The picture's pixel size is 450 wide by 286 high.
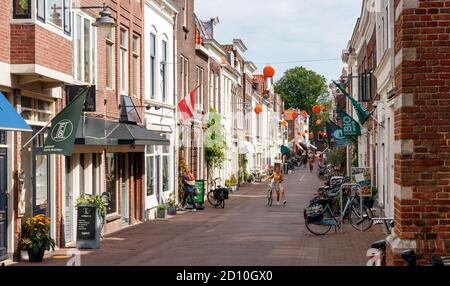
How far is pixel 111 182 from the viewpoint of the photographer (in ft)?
76.2

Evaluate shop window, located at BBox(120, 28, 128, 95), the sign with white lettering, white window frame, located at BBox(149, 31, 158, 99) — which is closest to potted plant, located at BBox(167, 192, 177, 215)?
white window frame, located at BBox(149, 31, 158, 99)

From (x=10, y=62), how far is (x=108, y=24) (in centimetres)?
265

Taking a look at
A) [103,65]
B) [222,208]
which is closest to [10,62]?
[103,65]

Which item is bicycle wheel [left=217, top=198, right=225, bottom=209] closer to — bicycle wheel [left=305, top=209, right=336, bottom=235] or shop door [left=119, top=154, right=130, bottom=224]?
shop door [left=119, top=154, right=130, bottom=224]

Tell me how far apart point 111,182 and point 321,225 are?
21.0 ft

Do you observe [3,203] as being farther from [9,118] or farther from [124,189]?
[124,189]

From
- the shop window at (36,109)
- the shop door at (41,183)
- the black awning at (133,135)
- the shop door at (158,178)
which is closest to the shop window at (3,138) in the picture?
the shop window at (36,109)

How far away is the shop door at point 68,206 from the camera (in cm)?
1920

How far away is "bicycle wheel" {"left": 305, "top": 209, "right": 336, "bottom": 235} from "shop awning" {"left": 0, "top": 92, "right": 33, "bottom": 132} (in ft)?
31.0

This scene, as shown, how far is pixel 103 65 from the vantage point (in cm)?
2191

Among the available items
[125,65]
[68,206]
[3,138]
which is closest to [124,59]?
[125,65]

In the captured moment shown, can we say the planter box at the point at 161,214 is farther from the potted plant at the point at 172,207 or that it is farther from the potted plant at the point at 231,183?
the potted plant at the point at 231,183

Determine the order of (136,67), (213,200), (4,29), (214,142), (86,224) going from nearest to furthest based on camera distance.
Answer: (4,29) < (86,224) < (136,67) < (213,200) < (214,142)
